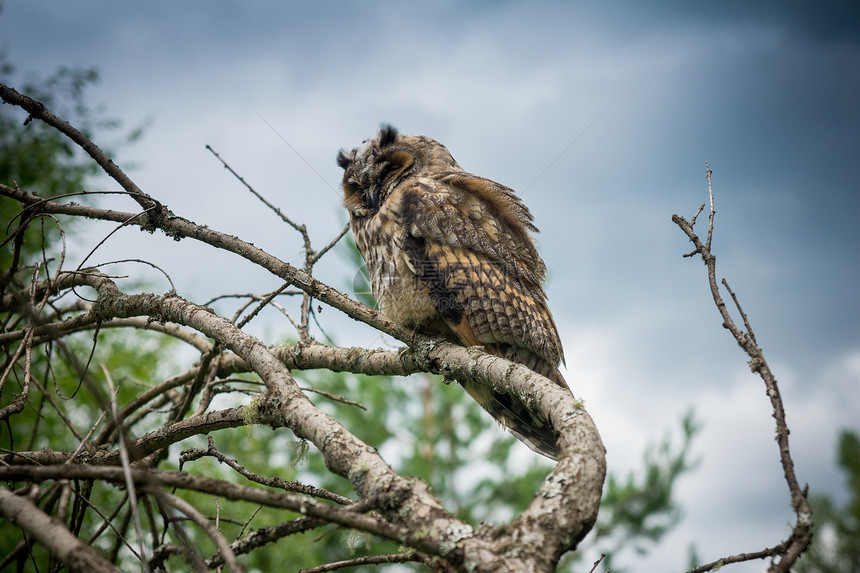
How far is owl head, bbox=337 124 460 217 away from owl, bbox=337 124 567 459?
0.13 m

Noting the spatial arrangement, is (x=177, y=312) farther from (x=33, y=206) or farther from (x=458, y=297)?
(x=458, y=297)

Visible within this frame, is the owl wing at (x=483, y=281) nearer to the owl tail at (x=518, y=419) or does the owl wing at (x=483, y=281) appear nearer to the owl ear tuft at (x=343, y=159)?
the owl tail at (x=518, y=419)

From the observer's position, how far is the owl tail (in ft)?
9.60

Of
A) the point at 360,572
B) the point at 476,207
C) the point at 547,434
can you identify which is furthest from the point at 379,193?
the point at 360,572

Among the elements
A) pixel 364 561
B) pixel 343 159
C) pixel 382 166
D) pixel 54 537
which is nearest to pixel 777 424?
pixel 364 561

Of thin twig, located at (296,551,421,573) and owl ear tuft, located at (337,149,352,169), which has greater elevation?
owl ear tuft, located at (337,149,352,169)

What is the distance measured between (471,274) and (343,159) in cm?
144

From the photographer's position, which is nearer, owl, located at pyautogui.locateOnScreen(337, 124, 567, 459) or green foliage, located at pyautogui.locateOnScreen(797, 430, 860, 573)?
owl, located at pyautogui.locateOnScreen(337, 124, 567, 459)

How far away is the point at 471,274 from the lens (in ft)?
9.94

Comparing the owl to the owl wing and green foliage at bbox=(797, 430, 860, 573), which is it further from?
green foliage at bbox=(797, 430, 860, 573)


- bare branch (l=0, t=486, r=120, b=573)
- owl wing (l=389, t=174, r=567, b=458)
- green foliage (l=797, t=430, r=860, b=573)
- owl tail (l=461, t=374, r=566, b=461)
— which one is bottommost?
bare branch (l=0, t=486, r=120, b=573)

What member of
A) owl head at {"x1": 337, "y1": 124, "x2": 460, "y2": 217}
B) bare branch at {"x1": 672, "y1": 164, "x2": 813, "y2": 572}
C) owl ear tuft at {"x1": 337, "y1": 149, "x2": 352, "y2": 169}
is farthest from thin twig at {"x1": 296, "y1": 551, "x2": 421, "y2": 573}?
owl ear tuft at {"x1": 337, "y1": 149, "x2": 352, "y2": 169}

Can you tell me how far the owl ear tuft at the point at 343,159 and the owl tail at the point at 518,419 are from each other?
1.68 meters

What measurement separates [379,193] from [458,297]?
103cm
